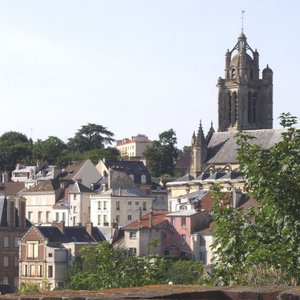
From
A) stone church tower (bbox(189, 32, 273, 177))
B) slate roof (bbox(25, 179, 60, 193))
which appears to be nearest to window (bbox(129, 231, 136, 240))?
slate roof (bbox(25, 179, 60, 193))

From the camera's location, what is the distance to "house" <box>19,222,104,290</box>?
105 m

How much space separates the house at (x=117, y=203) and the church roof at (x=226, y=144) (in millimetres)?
13611

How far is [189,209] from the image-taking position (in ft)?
384

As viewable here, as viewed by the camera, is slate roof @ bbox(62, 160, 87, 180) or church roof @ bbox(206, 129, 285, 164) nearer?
church roof @ bbox(206, 129, 285, 164)

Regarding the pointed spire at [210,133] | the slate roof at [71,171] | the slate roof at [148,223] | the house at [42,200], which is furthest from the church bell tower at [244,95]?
the slate roof at [148,223]

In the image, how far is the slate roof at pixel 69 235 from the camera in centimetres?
10831

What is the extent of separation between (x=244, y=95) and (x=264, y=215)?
504 feet

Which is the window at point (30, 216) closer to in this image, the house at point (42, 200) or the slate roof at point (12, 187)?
the house at point (42, 200)

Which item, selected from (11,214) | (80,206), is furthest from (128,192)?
(11,214)

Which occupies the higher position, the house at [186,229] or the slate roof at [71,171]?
the slate roof at [71,171]

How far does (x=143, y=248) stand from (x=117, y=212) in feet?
84.8

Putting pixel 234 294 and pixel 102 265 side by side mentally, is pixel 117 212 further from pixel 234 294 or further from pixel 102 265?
pixel 234 294

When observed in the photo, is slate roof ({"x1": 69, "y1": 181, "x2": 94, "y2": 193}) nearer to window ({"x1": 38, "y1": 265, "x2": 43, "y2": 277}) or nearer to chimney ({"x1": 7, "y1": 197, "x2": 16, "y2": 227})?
chimney ({"x1": 7, "y1": 197, "x2": 16, "y2": 227})

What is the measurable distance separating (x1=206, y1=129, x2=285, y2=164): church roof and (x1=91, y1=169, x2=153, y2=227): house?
1361cm
